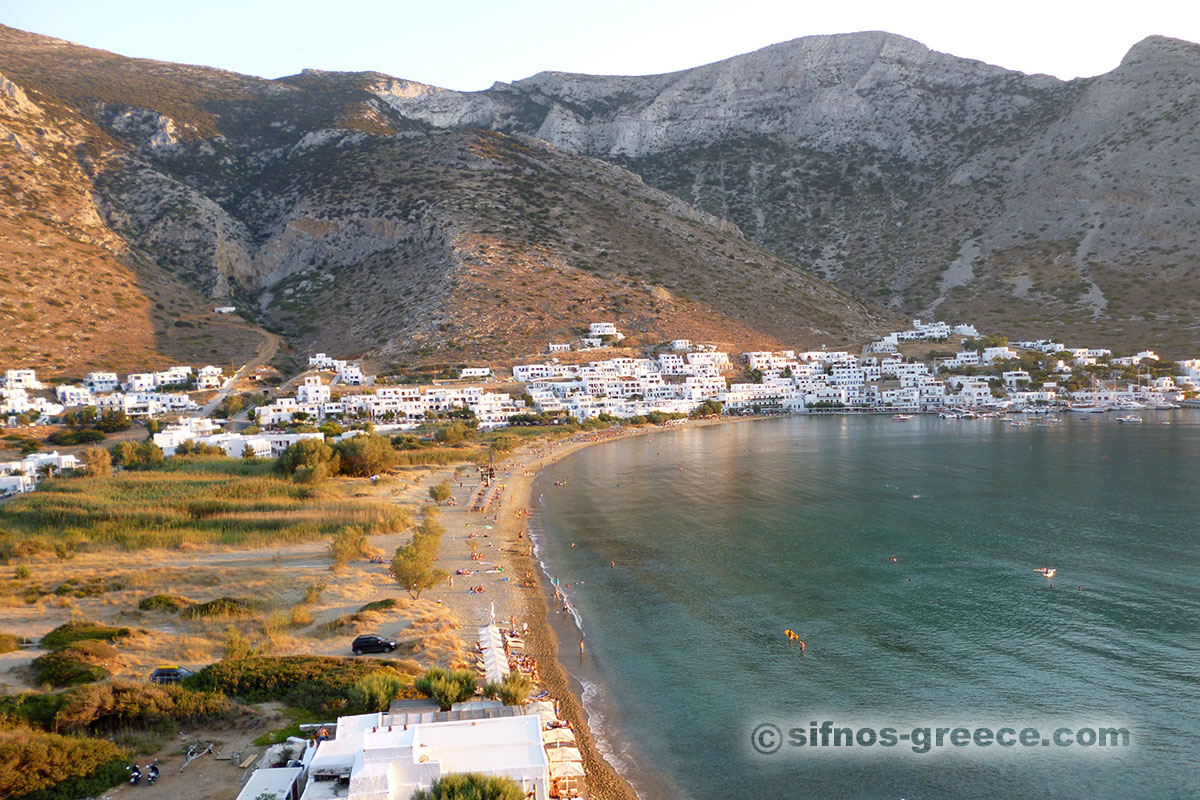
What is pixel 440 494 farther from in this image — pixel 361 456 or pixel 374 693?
pixel 374 693

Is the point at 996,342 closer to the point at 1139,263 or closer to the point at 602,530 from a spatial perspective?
the point at 1139,263

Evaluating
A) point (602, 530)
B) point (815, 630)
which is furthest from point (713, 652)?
point (602, 530)

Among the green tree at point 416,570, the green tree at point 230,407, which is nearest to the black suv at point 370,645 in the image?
the green tree at point 416,570

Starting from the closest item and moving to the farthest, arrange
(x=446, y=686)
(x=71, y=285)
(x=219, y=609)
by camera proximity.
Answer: (x=446, y=686)
(x=219, y=609)
(x=71, y=285)

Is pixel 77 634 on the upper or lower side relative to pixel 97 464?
lower

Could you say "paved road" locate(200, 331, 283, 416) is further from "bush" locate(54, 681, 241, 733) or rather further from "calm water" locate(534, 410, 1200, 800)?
"bush" locate(54, 681, 241, 733)

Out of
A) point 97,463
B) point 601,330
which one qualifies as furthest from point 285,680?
point 601,330

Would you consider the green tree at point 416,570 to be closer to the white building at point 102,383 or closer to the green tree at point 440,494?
the green tree at point 440,494
